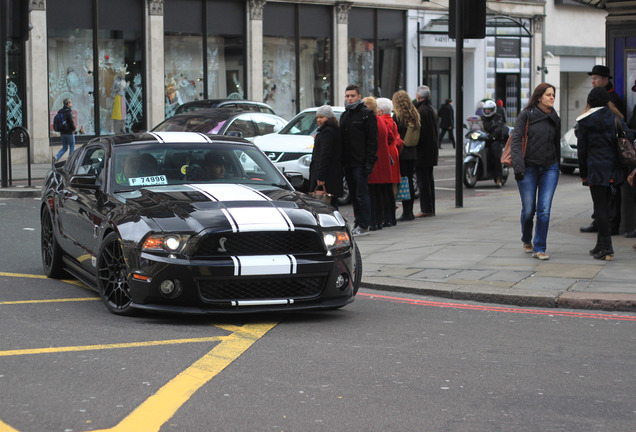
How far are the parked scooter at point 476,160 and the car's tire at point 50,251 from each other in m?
12.0

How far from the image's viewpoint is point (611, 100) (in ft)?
39.2

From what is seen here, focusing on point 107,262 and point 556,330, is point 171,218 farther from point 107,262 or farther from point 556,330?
point 556,330

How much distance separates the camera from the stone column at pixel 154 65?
30469 mm

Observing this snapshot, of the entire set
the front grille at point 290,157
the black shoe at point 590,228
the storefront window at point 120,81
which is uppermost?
the storefront window at point 120,81

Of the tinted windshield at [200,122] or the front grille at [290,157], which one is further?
the tinted windshield at [200,122]

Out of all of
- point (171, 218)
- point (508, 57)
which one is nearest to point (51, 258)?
point (171, 218)

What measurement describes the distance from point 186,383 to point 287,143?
12.2 metres

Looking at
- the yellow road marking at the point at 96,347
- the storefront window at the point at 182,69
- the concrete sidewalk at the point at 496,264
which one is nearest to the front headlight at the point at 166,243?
the yellow road marking at the point at 96,347

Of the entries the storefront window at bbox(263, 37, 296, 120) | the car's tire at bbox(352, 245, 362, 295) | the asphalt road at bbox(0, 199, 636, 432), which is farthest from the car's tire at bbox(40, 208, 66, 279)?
the storefront window at bbox(263, 37, 296, 120)

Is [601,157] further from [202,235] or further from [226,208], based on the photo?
[202,235]

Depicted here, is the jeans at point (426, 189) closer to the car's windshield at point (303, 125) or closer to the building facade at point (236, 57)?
the car's windshield at point (303, 125)

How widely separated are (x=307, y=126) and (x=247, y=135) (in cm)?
143

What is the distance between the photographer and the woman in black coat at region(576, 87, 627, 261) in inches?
416

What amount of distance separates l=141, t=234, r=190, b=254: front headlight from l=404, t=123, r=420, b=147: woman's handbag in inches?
305
